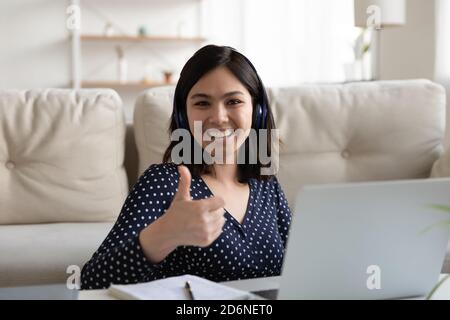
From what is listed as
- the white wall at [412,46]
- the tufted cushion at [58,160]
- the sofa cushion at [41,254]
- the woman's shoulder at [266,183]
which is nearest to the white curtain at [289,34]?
the white wall at [412,46]

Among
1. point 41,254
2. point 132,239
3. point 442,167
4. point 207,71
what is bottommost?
point 41,254

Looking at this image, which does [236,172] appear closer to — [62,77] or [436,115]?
[436,115]

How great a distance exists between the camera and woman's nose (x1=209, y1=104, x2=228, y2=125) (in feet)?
4.58

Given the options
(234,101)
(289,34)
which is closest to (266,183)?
(234,101)

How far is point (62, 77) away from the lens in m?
5.75

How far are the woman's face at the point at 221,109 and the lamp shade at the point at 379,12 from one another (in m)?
1.76

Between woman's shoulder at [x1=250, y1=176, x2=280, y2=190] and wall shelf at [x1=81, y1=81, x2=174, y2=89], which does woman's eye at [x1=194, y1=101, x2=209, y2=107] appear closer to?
woman's shoulder at [x1=250, y1=176, x2=280, y2=190]

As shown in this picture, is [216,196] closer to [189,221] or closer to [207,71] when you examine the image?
[189,221]

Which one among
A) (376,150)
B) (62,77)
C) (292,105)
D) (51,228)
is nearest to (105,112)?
(51,228)

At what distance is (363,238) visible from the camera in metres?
0.96

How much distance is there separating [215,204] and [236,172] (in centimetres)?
55

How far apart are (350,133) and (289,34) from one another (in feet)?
10.3

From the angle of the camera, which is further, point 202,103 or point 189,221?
point 202,103

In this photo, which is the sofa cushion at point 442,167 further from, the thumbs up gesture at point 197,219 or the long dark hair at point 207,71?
the thumbs up gesture at point 197,219
